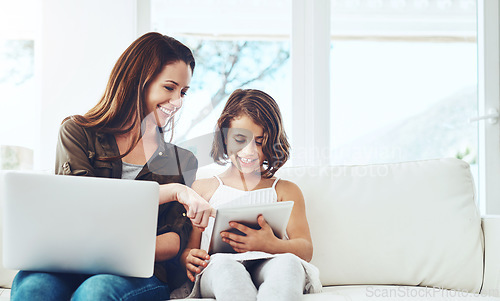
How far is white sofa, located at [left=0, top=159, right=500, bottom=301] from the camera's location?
1524mm

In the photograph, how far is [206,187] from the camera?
5.03 feet

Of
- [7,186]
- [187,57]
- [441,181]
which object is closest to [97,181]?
[7,186]

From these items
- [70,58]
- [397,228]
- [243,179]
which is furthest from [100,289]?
[70,58]

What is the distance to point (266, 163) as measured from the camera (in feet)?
5.17

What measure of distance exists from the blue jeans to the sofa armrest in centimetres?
106

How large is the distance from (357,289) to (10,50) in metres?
1.83

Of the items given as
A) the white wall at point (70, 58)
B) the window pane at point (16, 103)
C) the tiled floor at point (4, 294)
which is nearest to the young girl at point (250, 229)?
the tiled floor at point (4, 294)

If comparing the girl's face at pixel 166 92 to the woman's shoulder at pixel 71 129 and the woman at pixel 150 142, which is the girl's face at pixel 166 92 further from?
the woman's shoulder at pixel 71 129

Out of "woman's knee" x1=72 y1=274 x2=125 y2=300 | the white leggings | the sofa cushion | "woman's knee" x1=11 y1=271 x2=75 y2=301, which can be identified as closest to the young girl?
the white leggings

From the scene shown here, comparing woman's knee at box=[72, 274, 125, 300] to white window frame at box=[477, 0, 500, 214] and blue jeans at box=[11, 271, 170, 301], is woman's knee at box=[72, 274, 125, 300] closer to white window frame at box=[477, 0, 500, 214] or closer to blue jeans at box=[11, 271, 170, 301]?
blue jeans at box=[11, 271, 170, 301]

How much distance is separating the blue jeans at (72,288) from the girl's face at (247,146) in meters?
0.54

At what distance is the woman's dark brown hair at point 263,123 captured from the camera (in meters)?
1.57

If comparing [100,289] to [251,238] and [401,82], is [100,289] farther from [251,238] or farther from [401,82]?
[401,82]

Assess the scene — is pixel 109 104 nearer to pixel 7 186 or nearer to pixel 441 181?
pixel 7 186
